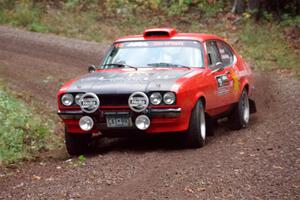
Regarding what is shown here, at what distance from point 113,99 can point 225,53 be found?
3.16m

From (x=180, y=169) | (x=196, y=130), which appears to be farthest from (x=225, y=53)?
(x=180, y=169)

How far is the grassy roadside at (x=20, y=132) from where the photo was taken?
8.94m

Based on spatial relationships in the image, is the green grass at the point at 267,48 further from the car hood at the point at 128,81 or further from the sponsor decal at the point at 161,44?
the car hood at the point at 128,81

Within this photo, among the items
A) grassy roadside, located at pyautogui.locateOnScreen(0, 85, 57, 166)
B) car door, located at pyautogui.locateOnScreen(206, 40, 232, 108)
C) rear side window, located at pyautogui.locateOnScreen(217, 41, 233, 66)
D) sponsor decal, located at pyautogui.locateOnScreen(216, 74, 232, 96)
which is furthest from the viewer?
rear side window, located at pyautogui.locateOnScreen(217, 41, 233, 66)

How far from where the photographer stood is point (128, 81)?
874cm

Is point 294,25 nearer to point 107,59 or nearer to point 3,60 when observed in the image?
point 3,60

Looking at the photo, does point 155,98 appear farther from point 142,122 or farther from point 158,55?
point 158,55

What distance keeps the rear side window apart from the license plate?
8.74ft

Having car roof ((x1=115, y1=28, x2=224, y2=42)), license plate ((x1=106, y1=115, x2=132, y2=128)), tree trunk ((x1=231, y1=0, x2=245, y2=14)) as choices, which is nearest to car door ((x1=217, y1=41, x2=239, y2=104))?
car roof ((x1=115, y1=28, x2=224, y2=42))

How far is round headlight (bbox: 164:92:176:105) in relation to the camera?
27.7 ft

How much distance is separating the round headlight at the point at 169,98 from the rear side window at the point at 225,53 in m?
2.36

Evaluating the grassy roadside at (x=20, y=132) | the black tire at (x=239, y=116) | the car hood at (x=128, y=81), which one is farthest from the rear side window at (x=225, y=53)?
the grassy roadside at (x=20, y=132)

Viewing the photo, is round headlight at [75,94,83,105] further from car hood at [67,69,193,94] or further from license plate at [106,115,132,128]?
license plate at [106,115,132,128]

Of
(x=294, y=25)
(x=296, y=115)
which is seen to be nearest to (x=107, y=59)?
(x=296, y=115)
